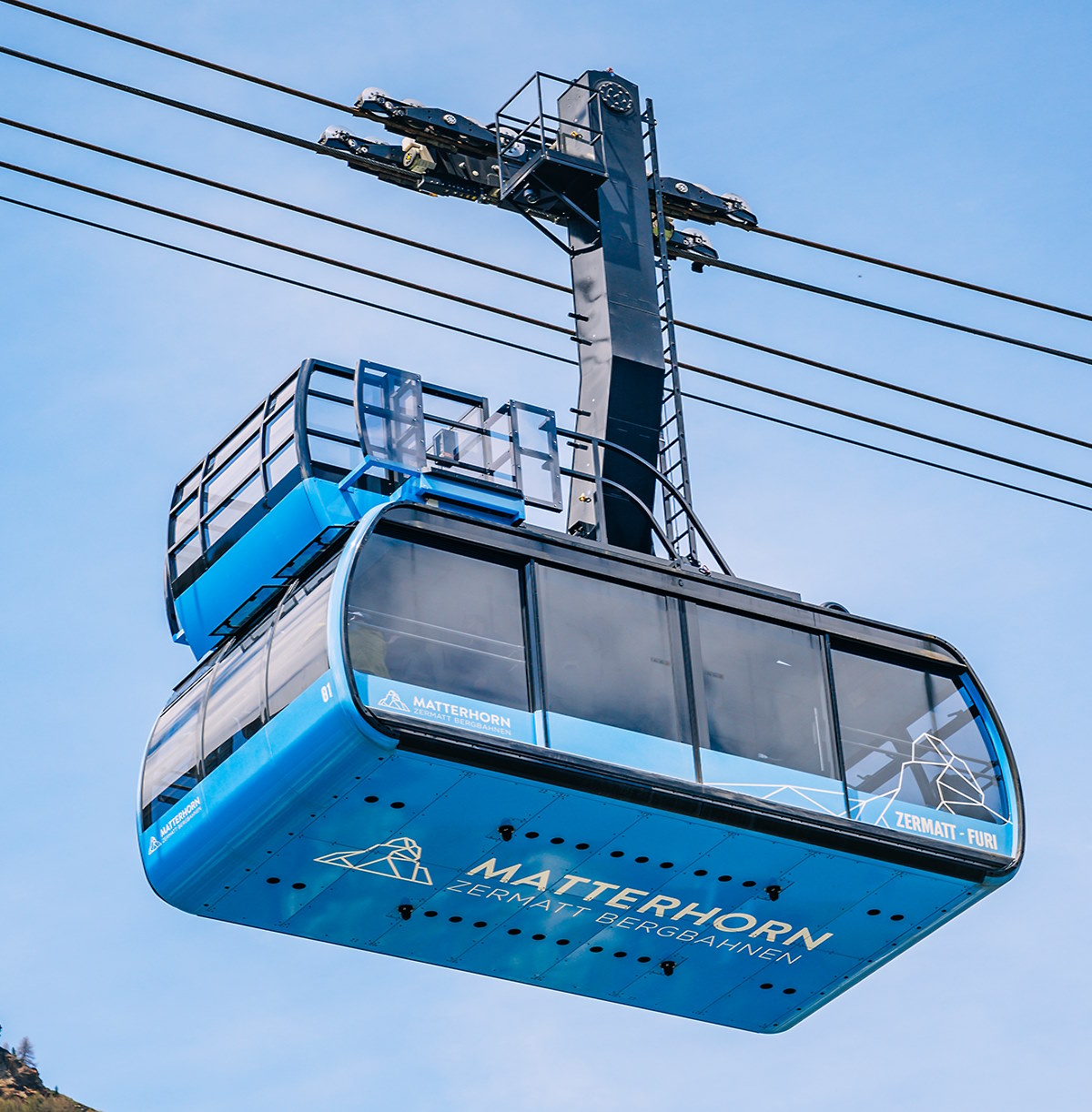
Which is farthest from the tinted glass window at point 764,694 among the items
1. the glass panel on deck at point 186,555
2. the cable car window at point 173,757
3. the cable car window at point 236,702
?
the glass panel on deck at point 186,555

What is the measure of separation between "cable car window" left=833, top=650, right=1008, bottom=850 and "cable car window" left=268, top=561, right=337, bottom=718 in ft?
15.0

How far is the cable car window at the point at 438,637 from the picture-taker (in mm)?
17219

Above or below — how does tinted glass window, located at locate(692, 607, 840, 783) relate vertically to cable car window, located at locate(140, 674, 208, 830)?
above

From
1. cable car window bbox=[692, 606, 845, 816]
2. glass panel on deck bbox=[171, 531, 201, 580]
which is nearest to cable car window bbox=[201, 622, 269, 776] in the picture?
glass panel on deck bbox=[171, 531, 201, 580]

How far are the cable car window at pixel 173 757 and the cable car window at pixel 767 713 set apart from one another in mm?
4042

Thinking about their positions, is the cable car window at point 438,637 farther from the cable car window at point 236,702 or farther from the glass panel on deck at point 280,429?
the glass panel on deck at point 280,429

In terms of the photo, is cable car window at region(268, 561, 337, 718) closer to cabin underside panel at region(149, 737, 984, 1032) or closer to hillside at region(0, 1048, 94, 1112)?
cabin underside panel at region(149, 737, 984, 1032)

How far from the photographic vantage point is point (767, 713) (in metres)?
19.0

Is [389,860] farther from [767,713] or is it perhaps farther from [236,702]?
[767,713]

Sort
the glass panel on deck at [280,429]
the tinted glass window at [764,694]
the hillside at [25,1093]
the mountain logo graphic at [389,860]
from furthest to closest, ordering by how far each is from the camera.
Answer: the hillside at [25,1093] → the glass panel on deck at [280,429] → the tinted glass window at [764,694] → the mountain logo graphic at [389,860]

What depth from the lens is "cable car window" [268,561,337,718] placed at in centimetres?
1723

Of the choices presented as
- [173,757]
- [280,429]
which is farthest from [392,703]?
[280,429]

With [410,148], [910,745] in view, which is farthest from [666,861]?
[410,148]

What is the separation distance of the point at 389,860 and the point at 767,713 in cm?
332
